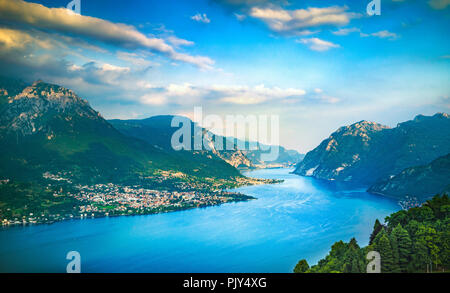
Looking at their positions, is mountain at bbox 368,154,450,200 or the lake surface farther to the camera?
mountain at bbox 368,154,450,200

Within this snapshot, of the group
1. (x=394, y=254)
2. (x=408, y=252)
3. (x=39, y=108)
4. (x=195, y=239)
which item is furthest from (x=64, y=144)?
(x=408, y=252)

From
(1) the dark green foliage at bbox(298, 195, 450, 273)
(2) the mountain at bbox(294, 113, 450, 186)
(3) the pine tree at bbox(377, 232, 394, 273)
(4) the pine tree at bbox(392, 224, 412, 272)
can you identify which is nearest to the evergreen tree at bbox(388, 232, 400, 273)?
(1) the dark green foliage at bbox(298, 195, 450, 273)

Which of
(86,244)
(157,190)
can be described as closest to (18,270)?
(86,244)

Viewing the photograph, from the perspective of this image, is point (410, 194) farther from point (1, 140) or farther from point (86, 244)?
point (1, 140)

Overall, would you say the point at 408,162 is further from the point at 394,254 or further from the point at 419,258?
the point at 394,254

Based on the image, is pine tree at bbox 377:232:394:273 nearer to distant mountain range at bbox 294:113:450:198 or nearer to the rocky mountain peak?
distant mountain range at bbox 294:113:450:198

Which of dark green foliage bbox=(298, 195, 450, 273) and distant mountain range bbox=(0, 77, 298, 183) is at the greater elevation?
distant mountain range bbox=(0, 77, 298, 183)

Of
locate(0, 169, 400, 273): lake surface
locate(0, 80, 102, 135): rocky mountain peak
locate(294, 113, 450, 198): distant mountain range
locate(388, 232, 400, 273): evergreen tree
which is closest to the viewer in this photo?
locate(388, 232, 400, 273): evergreen tree

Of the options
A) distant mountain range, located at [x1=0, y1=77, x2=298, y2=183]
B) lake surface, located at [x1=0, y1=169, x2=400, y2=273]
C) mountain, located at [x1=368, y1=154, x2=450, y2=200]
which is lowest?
lake surface, located at [x1=0, y1=169, x2=400, y2=273]
